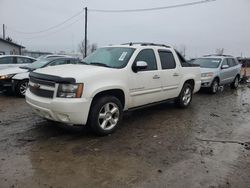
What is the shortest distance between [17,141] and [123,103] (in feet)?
7.39

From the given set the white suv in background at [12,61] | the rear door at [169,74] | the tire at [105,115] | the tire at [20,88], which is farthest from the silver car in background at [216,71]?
the white suv in background at [12,61]

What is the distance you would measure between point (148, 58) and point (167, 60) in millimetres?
858

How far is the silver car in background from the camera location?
1062cm

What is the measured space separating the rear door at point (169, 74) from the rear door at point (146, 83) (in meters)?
0.25

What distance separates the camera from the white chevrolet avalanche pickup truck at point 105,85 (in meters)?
4.35

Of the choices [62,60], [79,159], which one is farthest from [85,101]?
[62,60]

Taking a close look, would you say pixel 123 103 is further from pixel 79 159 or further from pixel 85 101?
pixel 79 159

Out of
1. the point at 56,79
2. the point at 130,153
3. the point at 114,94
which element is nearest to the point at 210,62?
the point at 114,94

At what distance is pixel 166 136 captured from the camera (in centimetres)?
504

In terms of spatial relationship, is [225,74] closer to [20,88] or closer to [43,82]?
[20,88]

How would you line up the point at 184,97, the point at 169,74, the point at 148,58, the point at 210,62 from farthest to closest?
the point at 210,62
the point at 184,97
the point at 169,74
the point at 148,58

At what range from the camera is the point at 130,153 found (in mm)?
4113

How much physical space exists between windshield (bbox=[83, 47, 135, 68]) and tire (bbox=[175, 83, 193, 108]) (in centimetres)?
251

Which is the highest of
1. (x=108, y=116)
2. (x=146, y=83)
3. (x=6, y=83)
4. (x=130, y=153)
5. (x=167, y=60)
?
(x=167, y=60)
